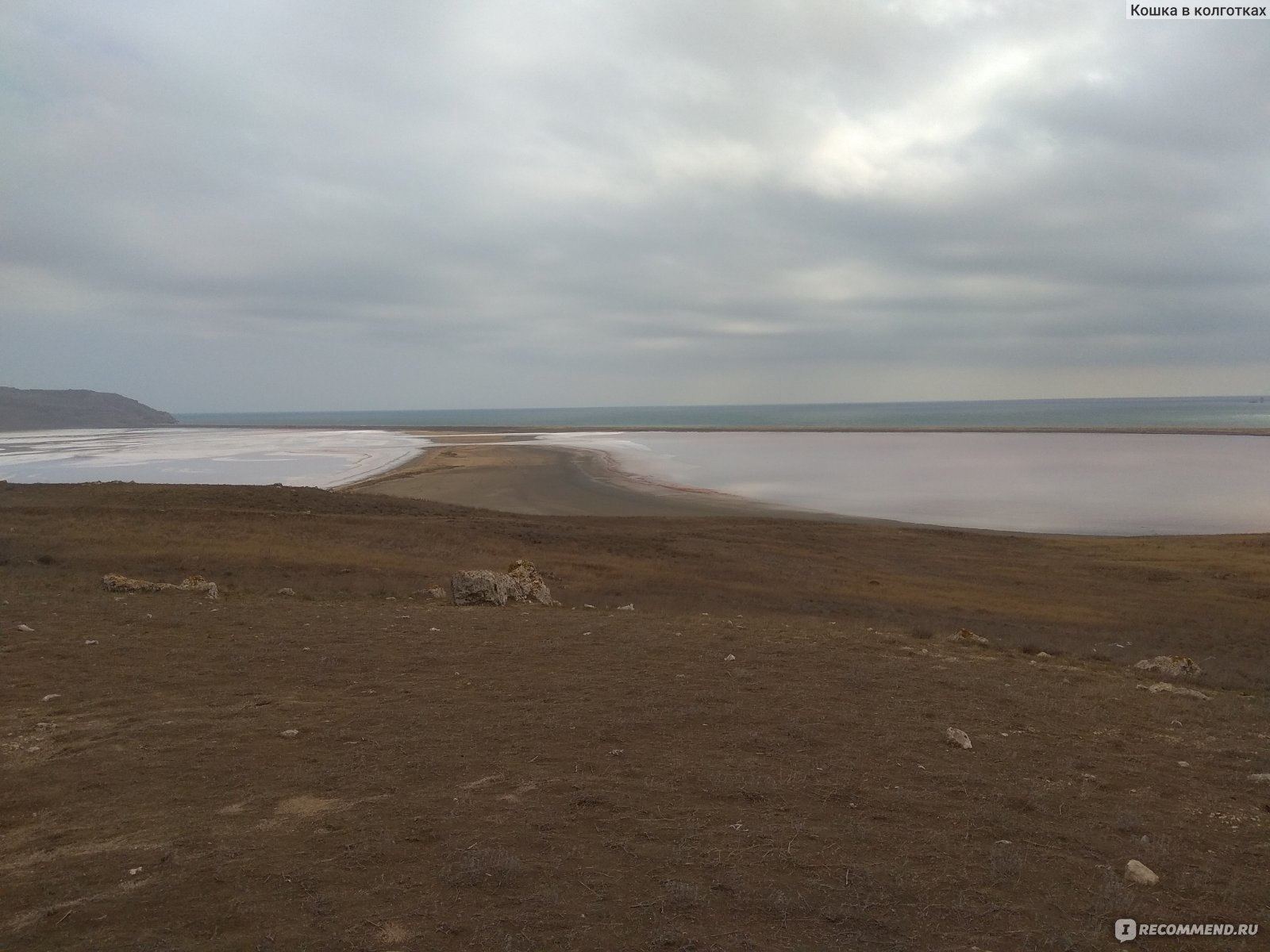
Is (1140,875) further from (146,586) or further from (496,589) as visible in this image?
(146,586)

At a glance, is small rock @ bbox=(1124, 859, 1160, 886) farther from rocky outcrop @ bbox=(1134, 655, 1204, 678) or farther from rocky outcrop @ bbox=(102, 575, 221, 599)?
rocky outcrop @ bbox=(102, 575, 221, 599)

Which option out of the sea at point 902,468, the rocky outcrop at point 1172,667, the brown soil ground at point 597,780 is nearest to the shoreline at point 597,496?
the sea at point 902,468

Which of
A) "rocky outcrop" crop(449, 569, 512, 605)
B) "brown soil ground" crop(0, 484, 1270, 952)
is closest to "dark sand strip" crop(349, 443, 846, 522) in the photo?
"rocky outcrop" crop(449, 569, 512, 605)

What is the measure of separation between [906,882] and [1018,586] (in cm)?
1747

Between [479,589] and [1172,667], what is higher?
[479,589]

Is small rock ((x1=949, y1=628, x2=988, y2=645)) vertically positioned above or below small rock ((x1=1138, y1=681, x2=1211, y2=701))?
below

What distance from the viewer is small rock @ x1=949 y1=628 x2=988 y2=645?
13008 millimetres

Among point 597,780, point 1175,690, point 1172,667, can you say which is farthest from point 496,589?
point 1172,667

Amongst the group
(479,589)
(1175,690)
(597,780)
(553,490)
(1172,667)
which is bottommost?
(1172,667)

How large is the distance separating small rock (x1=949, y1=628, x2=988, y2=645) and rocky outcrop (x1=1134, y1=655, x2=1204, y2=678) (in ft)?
7.39

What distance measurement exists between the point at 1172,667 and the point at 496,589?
11.8 meters

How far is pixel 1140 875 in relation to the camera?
190 inches

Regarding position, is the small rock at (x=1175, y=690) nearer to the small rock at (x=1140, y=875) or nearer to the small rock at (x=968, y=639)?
the small rock at (x=968, y=639)

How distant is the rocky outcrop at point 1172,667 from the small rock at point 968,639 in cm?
225
